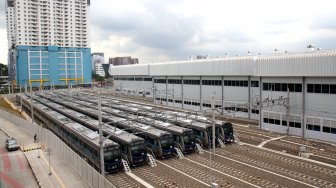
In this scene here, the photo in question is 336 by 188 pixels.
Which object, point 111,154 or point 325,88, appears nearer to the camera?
point 111,154

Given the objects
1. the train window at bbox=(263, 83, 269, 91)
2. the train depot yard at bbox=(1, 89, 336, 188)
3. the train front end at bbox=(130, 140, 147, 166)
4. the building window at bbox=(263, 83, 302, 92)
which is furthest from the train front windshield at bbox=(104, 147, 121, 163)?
the train window at bbox=(263, 83, 269, 91)

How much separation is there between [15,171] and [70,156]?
18.8ft

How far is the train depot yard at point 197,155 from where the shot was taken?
1134 inches

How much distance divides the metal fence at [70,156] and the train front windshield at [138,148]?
5838 millimetres

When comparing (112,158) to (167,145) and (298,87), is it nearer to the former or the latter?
(167,145)

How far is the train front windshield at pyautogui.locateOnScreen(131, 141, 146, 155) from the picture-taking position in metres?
32.6

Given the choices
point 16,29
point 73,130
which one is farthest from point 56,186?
point 16,29

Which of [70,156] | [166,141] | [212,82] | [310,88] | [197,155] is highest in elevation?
[212,82]

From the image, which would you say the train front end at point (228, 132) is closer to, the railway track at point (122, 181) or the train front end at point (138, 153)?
the train front end at point (138, 153)

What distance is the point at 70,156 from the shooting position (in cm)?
3188

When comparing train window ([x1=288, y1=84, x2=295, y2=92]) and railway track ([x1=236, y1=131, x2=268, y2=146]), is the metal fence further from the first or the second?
train window ([x1=288, y1=84, x2=295, y2=92])

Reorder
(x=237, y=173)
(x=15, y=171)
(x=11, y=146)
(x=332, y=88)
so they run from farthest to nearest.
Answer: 1. (x=332, y=88)
2. (x=11, y=146)
3. (x=15, y=171)
4. (x=237, y=173)

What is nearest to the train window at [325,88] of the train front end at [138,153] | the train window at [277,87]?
the train window at [277,87]

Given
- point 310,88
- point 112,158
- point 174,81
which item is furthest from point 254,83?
point 112,158
